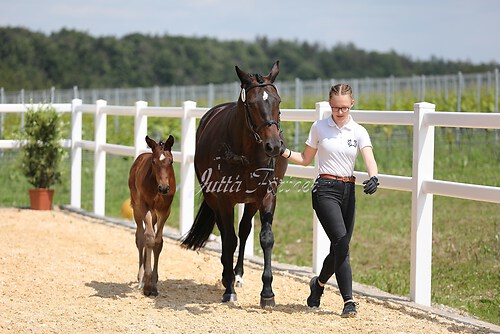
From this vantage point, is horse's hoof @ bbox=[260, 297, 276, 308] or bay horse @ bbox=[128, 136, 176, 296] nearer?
horse's hoof @ bbox=[260, 297, 276, 308]

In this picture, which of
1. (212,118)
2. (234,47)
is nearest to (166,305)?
(212,118)

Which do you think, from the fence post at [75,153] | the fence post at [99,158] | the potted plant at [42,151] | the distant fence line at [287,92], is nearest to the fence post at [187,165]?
the fence post at [99,158]

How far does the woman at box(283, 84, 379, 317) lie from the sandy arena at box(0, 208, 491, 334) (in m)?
0.38

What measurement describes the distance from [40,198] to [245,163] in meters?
6.73

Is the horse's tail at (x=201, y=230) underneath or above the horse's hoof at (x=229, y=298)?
above

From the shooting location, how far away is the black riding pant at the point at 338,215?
6.13 m

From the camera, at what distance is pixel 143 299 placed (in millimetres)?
7008

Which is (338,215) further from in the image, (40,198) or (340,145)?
(40,198)

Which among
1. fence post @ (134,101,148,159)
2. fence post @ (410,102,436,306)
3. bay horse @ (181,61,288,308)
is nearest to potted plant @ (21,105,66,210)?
fence post @ (134,101,148,159)

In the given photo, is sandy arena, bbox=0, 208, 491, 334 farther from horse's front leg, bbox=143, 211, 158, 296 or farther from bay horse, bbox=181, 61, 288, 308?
bay horse, bbox=181, 61, 288, 308

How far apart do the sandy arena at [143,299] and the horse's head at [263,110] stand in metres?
1.31

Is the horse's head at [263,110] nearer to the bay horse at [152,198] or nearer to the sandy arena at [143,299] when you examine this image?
the bay horse at [152,198]

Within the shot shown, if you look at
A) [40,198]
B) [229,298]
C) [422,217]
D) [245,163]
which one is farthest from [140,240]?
[40,198]

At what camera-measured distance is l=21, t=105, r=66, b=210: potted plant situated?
1266 cm
